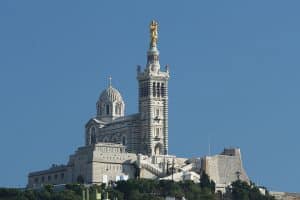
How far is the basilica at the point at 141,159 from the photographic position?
18825 cm

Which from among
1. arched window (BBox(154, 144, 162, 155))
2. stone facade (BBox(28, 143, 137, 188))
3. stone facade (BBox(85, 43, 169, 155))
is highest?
stone facade (BBox(85, 43, 169, 155))

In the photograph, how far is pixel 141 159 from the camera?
624ft

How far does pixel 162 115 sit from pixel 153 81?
4.84m

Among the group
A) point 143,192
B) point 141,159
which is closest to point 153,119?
point 141,159

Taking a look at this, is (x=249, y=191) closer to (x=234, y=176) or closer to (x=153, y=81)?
(x=234, y=176)

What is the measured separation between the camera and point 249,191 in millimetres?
188250

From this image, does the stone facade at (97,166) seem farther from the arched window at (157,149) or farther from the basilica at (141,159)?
the arched window at (157,149)

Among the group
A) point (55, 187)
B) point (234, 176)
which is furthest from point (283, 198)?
point (55, 187)

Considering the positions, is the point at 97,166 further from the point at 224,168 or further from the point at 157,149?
the point at 224,168

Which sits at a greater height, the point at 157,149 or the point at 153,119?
the point at 153,119

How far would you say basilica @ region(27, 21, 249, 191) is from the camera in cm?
18825

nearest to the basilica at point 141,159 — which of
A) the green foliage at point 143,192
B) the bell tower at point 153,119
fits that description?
the bell tower at point 153,119

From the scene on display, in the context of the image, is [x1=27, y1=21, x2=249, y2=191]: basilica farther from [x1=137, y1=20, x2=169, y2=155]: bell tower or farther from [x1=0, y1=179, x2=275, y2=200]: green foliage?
[x1=0, y1=179, x2=275, y2=200]: green foliage

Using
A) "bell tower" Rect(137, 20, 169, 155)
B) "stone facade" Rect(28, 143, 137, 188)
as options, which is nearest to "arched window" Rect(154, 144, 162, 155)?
"bell tower" Rect(137, 20, 169, 155)
